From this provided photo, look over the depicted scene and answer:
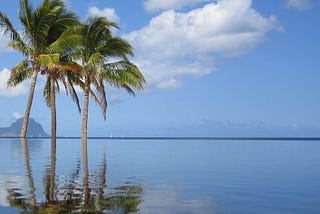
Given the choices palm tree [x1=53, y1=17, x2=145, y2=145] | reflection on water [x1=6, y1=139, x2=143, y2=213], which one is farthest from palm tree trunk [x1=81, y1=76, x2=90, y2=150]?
reflection on water [x1=6, y1=139, x2=143, y2=213]

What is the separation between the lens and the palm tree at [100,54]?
2794cm

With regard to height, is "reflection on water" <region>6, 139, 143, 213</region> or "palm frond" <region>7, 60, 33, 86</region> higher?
"palm frond" <region>7, 60, 33, 86</region>

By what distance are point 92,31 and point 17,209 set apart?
863 inches

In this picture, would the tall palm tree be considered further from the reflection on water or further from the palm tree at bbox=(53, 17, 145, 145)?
the reflection on water

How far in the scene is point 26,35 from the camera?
2944 cm

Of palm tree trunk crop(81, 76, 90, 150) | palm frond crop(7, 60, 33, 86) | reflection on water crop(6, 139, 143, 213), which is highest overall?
palm frond crop(7, 60, 33, 86)

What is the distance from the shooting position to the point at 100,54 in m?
27.7

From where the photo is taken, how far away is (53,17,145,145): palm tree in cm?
2794

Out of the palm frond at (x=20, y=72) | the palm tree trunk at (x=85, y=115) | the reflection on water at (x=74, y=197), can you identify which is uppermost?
the palm frond at (x=20, y=72)

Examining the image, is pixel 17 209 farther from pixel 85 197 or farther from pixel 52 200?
pixel 85 197

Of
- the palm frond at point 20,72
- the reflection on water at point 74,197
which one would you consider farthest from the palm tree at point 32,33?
the reflection on water at point 74,197

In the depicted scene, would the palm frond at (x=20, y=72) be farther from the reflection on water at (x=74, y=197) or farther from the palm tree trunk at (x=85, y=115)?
the reflection on water at (x=74, y=197)

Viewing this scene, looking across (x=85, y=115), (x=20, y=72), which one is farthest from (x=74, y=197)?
(x=20, y=72)

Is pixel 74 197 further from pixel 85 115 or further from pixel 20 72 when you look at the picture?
pixel 20 72
